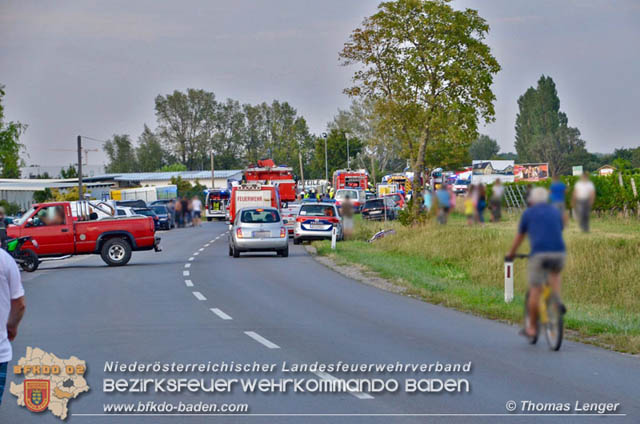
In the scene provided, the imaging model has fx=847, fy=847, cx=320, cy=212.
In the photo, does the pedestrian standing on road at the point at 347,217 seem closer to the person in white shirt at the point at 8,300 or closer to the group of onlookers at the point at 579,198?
the group of onlookers at the point at 579,198

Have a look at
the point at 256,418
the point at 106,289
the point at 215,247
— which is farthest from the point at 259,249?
the point at 256,418

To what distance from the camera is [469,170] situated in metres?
2.85

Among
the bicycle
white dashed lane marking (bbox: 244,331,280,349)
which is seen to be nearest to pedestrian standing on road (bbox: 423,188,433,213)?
the bicycle

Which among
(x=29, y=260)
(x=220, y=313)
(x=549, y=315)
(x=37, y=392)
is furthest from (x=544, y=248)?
(x=29, y=260)

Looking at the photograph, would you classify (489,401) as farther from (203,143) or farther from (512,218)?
(512,218)

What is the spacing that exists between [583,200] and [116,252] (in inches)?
1930

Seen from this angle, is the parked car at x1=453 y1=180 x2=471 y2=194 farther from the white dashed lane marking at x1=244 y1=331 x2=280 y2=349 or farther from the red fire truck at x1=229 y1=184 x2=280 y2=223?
the white dashed lane marking at x1=244 y1=331 x2=280 y2=349

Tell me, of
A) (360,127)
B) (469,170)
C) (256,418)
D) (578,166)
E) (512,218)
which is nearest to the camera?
(512,218)

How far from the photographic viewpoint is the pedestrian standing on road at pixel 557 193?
174 cm

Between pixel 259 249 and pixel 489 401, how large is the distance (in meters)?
30.1

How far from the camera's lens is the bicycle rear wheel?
168 centimetres

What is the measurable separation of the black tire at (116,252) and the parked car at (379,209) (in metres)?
44.8

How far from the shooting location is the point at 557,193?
185 cm

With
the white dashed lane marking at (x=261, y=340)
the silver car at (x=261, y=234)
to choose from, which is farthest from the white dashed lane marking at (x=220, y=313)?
the silver car at (x=261, y=234)
